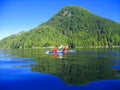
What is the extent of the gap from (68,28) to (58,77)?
176 m

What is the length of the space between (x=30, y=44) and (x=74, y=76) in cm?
14330

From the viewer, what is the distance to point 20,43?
A: 174 metres

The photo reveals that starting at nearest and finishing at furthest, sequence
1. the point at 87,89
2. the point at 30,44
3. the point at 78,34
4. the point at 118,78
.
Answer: the point at 87,89
the point at 118,78
the point at 30,44
the point at 78,34

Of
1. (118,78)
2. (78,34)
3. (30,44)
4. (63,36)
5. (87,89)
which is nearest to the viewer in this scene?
(87,89)

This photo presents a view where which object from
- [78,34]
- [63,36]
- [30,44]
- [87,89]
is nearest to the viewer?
[87,89]

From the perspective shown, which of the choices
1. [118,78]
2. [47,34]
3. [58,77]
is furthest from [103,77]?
[47,34]

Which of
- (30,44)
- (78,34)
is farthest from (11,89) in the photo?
(78,34)

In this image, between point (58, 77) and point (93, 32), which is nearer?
point (58, 77)

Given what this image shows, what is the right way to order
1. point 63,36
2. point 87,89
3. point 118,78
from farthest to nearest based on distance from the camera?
point 63,36
point 118,78
point 87,89

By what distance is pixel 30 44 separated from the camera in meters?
165

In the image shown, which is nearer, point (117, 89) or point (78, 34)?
point (117, 89)

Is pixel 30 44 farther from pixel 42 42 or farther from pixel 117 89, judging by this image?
pixel 117 89

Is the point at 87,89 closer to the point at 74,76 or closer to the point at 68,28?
the point at 74,76

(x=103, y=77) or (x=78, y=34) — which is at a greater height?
(x=78, y=34)
